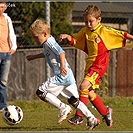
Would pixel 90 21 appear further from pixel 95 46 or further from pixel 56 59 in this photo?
pixel 56 59

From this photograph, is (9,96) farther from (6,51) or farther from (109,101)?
(6,51)

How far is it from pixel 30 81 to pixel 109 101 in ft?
9.36

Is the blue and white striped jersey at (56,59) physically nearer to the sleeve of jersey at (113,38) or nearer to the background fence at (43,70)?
the sleeve of jersey at (113,38)

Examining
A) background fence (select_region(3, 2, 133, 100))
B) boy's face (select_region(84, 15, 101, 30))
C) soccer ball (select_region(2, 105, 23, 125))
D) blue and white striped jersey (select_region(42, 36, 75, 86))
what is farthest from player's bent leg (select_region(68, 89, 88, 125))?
background fence (select_region(3, 2, 133, 100))

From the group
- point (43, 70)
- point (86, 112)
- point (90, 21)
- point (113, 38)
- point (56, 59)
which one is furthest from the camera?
point (43, 70)

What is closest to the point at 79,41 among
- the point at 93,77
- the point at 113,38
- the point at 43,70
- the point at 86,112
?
the point at 113,38

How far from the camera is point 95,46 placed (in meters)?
7.87

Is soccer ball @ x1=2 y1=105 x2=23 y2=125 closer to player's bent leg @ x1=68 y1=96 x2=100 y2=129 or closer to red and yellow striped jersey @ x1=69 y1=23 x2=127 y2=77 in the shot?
player's bent leg @ x1=68 y1=96 x2=100 y2=129

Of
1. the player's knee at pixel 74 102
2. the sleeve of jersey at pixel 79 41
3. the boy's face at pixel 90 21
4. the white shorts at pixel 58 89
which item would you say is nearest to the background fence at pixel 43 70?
the sleeve of jersey at pixel 79 41

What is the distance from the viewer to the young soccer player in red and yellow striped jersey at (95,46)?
7.68 meters

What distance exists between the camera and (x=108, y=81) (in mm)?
14961

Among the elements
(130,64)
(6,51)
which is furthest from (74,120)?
(130,64)

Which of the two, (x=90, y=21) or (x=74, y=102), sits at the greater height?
(x=90, y=21)

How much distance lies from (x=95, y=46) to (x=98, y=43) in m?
0.06
